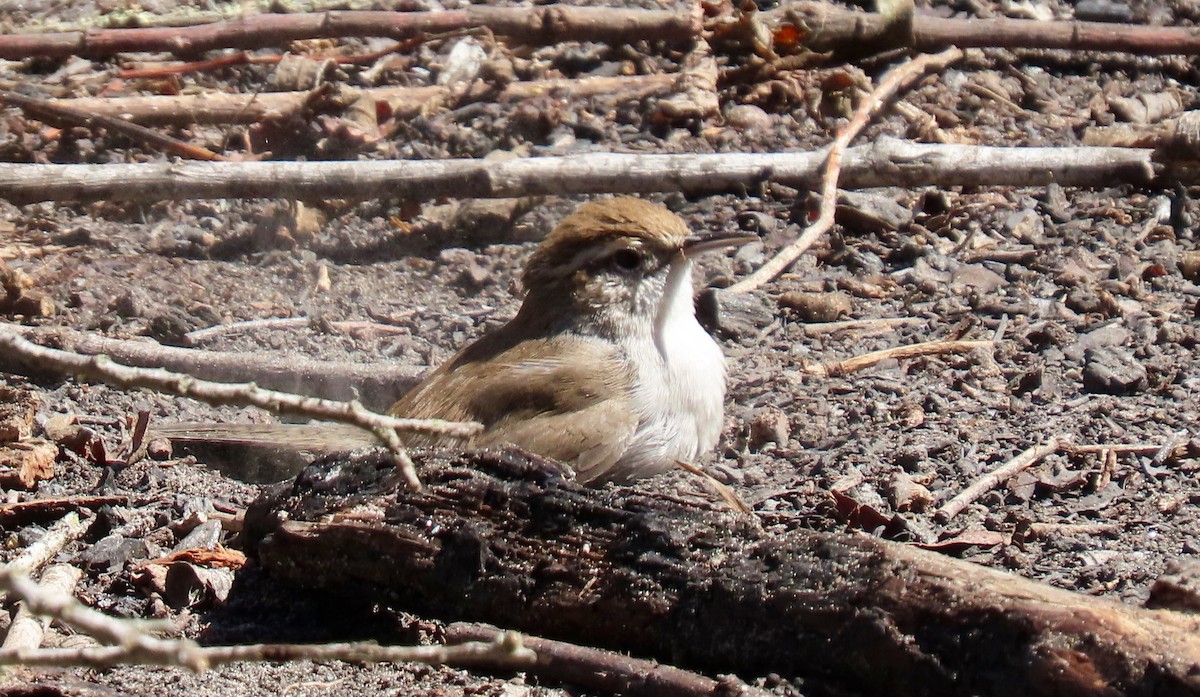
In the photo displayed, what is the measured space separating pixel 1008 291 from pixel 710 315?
1.45 metres

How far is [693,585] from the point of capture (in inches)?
136

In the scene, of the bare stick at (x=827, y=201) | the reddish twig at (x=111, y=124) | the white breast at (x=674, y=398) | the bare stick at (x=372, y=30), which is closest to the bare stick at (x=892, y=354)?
the white breast at (x=674, y=398)

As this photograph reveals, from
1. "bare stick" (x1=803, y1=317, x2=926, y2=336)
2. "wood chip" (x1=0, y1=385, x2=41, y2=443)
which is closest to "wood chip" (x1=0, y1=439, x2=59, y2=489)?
"wood chip" (x1=0, y1=385, x2=41, y2=443)

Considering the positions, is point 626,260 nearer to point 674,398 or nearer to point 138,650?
point 674,398

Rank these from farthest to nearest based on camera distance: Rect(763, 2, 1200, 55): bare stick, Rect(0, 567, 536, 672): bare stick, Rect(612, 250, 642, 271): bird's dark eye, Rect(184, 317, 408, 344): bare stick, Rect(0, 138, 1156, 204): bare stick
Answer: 1. Rect(763, 2, 1200, 55): bare stick
2. Rect(0, 138, 1156, 204): bare stick
3. Rect(184, 317, 408, 344): bare stick
4. Rect(612, 250, 642, 271): bird's dark eye
5. Rect(0, 567, 536, 672): bare stick

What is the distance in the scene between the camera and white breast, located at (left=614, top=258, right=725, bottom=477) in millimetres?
5355

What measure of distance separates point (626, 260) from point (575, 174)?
1142 mm

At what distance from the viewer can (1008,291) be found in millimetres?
6594

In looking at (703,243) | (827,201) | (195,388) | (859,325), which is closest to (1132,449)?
(859,325)

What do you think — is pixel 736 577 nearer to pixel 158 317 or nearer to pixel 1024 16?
pixel 158 317

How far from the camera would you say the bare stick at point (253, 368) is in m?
5.77

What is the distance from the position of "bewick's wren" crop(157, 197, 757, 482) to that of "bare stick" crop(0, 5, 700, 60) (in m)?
2.94

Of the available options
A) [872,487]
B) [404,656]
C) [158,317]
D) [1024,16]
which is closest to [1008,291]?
[872,487]

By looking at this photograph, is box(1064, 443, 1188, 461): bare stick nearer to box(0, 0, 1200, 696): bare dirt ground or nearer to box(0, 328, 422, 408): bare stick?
box(0, 0, 1200, 696): bare dirt ground
